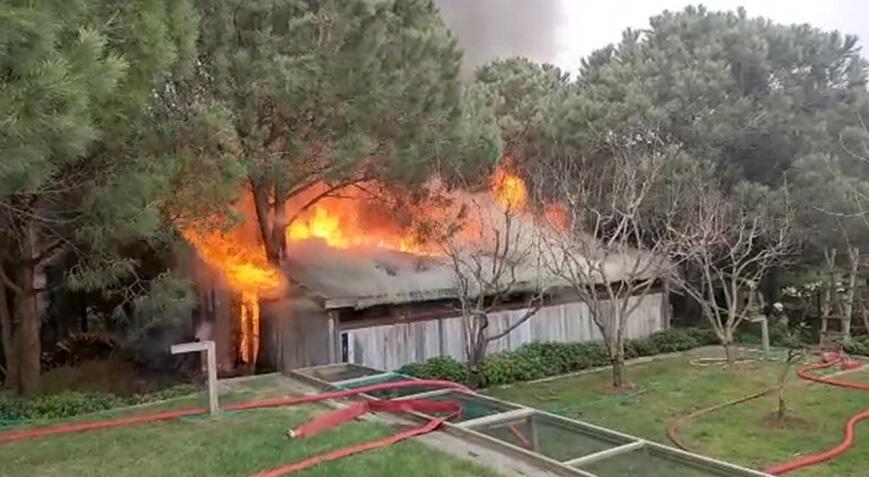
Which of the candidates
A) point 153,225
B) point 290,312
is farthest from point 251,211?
point 153,225

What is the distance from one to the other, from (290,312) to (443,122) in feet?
12.3

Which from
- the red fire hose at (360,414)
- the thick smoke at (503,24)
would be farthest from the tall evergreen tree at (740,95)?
the red fire hose at (360,414)

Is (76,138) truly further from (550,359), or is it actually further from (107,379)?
(550,359)

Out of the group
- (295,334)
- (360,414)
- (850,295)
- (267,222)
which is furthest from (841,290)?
(267,222)

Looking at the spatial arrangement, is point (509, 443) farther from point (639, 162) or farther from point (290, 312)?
point (639, 162)

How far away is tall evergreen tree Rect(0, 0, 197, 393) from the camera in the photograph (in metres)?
3.83

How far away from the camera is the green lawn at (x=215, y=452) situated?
5.29 m

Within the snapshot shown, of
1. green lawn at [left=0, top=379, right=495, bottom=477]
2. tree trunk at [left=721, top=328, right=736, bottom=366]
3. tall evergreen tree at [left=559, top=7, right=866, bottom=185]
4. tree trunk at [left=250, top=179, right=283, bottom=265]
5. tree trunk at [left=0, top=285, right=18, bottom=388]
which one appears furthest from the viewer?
tall evergreen tree at [left=559, top=7, right=866, bottom=185]

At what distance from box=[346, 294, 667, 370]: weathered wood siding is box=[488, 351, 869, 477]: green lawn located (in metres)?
1.49

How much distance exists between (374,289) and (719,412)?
4.94m

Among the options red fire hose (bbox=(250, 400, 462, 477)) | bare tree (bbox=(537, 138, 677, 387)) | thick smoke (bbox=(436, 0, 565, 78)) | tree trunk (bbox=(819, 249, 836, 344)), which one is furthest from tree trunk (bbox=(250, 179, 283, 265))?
tree trunk (bbox=(819, 249, 836, 344))

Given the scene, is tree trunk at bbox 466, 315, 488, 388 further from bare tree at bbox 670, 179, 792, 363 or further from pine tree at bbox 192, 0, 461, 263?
bare tree at bbox 670, 179, 792, 363

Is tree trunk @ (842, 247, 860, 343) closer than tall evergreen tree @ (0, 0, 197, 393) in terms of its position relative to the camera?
No

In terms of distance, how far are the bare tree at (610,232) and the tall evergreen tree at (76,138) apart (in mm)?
5889
